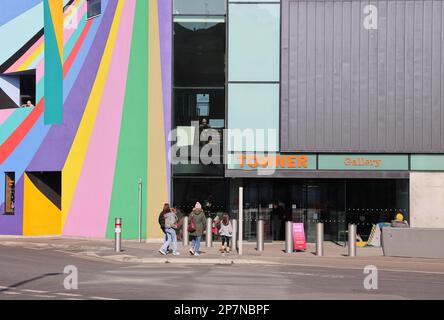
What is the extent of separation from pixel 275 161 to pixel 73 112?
30.4 feet

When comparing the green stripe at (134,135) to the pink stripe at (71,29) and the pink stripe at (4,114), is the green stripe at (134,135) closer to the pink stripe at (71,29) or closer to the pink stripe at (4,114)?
the pink stripe at (71,29)

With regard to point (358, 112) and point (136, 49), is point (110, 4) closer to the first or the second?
point (136, 49)

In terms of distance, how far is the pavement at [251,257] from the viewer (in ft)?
73.9

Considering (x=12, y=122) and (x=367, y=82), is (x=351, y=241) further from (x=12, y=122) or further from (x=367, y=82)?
(x=12, y=122)

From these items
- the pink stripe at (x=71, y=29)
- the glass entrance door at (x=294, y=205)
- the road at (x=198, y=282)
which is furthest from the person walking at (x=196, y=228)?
the pink stripe at (x=71, y=29)

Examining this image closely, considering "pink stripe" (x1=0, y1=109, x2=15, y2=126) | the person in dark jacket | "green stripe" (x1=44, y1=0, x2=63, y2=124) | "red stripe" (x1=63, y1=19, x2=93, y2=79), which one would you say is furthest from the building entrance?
"pink stripe" (x1=0, y1=109, x2=15, y2=126)

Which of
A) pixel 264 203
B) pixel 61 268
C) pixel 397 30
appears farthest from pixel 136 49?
pixel 61 268

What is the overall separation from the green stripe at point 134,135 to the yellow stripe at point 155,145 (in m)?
0.21

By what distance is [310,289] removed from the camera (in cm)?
1557

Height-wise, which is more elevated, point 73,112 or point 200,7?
point 200,7

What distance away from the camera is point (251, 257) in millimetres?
23766

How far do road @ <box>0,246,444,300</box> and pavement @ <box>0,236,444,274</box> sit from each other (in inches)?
42.3

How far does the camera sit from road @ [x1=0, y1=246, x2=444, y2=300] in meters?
14.3

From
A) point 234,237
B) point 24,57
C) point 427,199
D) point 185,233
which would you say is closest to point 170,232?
point 234,237
